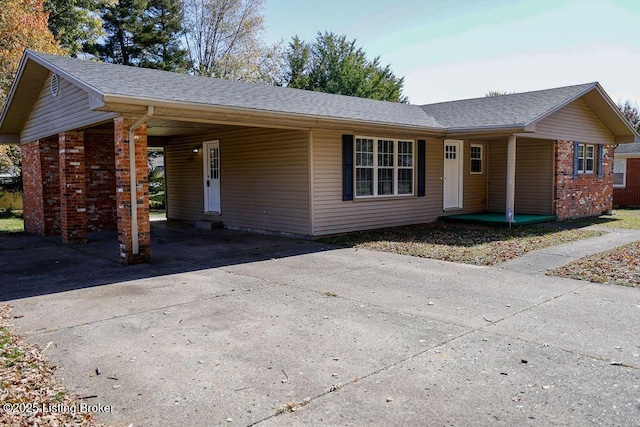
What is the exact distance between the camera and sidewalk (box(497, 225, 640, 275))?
24.9 feet

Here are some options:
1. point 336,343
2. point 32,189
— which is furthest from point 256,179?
point 336,343

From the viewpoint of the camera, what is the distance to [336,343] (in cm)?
425

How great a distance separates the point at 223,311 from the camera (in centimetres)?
527

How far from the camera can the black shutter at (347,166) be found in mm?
11078

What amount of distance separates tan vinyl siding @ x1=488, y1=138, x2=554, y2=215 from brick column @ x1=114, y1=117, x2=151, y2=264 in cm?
1099

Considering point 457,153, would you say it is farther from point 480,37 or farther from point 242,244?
point 242,244

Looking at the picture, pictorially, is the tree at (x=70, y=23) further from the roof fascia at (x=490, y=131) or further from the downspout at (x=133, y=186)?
the roof fascia at (x=490, y=131)

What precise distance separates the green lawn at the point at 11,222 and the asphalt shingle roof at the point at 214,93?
257 inches

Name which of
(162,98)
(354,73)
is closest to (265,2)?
(354,73)

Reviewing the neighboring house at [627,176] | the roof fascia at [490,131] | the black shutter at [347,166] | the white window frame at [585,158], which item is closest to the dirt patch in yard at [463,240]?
the black shutter at [347,166]

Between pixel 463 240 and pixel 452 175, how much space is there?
4.24m

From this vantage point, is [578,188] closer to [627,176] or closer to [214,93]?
[627,176]

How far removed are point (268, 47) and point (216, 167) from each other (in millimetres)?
21287

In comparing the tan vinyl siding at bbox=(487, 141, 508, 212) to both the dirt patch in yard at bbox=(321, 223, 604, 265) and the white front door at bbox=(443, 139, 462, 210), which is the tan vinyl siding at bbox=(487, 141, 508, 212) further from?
the dirt patch in yard at bbox=(321, 223, 604, 265)
